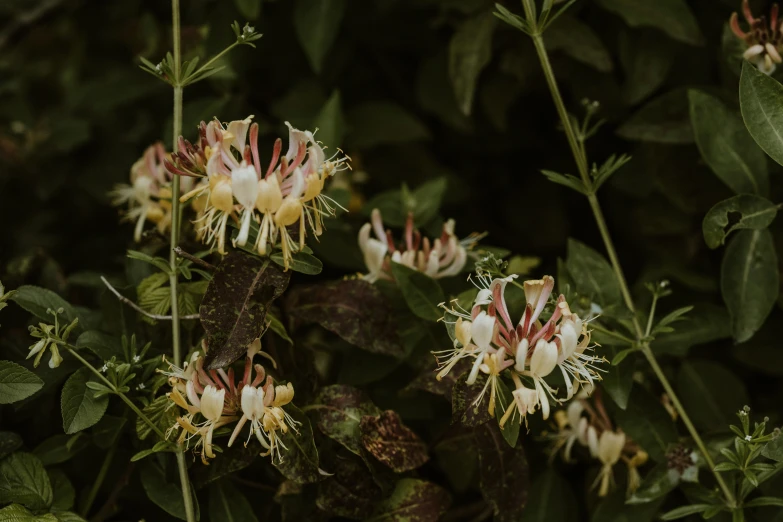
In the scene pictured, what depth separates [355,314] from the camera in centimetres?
87

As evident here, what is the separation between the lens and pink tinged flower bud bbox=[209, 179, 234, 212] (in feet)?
2.25

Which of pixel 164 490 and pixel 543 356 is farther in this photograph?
pixel 164 490

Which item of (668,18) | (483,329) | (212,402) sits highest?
(668,18)

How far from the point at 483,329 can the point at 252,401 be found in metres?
0.21

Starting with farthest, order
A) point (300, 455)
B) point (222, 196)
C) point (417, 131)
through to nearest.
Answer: point (417, 131), point (300, 455), point (222, 196)

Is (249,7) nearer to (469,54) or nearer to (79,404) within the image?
(469,54)

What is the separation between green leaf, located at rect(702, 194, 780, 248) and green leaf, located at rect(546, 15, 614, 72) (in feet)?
1.02

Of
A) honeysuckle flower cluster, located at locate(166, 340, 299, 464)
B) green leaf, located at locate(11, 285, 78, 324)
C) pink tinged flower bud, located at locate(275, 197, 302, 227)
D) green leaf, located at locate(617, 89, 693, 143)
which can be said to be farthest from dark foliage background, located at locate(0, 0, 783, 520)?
pink tinged flower bud, located at locate(275, 197, 302, 227)

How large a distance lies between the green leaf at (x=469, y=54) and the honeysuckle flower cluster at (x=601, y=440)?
431 millimetres

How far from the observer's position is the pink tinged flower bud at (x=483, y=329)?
0.70 meters

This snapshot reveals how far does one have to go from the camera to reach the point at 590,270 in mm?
933

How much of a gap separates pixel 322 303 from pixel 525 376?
234mm

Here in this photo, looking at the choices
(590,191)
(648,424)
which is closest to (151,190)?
(590,191)

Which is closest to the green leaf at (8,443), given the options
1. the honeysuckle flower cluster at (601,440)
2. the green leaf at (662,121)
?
the honeysuckle flower cluster at (601,440)
